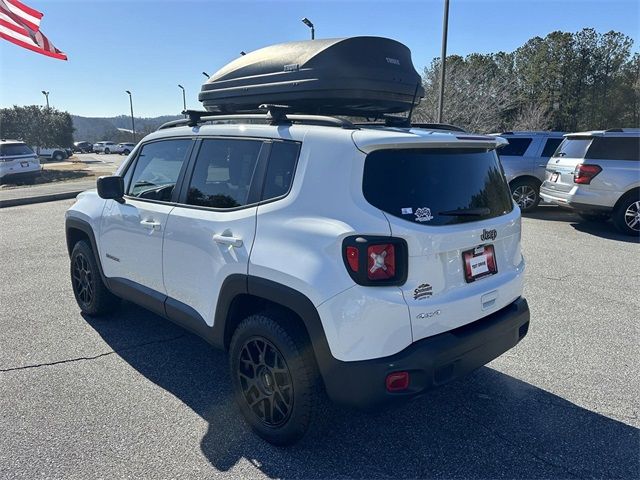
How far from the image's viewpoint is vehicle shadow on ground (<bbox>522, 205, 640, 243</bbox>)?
332 inches

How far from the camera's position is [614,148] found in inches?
332

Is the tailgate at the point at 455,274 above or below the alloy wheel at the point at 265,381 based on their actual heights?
above

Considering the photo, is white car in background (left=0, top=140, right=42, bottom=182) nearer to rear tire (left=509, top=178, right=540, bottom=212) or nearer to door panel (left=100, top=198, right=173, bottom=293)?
door panel (left=100, top=198, right=173, bottom=293)

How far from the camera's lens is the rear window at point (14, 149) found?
1684cm

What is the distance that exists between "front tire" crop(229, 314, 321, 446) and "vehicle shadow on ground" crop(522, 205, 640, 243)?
25.6 feet

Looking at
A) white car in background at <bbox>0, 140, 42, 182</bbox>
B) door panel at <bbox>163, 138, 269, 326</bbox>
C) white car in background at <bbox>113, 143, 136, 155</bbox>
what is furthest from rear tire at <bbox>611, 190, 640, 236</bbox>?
white car in background at <bbox>113, 143, 136, 155</bbox>

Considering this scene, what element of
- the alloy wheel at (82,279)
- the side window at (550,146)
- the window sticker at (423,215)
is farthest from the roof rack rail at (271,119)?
the side window at (550,146)

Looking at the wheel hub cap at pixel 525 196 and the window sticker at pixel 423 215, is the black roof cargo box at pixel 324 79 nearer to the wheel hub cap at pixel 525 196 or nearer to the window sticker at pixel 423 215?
the window sticker at pixel 423 215

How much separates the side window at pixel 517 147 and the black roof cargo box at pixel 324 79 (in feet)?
26.0

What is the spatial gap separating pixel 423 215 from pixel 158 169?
90.7 inches

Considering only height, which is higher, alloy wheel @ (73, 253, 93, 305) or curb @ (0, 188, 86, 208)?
alloy wheel @ (73, 253, 93, 305)

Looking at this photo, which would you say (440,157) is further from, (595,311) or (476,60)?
(476,60)

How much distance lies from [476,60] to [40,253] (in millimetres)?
38047

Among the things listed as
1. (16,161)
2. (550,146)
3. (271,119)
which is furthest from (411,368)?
(16,161)
